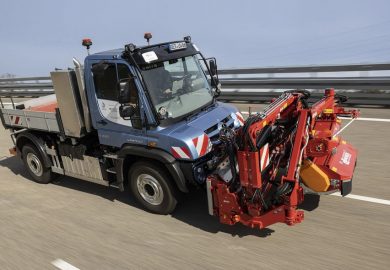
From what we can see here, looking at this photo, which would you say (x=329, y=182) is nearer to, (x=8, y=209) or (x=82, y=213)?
(x=82, y=213)

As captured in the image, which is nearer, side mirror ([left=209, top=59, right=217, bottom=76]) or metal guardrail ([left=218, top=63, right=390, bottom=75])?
side mirror ([left=209, top=59, right=217, bottom=76])

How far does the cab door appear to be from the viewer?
5182 mm

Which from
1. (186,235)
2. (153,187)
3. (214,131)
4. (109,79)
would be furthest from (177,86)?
(186,235)

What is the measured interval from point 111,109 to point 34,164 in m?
2.76

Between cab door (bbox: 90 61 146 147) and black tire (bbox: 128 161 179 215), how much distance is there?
0.41 m

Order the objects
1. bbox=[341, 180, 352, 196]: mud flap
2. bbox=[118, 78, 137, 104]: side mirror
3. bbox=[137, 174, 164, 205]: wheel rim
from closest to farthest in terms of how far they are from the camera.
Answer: bbox=[341, 180, 352, 196]: mud flap
bbox=[118, 78, 137, 104]: side mirror
bbox=[137, 174, 164, 205]: wheel rim

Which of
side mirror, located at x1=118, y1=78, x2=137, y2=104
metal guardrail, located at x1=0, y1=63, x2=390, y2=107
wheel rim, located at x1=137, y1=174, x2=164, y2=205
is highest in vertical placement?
side mirror, located at x1=118, y1=78, x2=137, y2=104

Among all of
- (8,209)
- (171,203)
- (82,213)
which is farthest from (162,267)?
(8,209)

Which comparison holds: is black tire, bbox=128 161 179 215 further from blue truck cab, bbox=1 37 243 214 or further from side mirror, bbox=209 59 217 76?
side mirror, bbox=209 59 217 76

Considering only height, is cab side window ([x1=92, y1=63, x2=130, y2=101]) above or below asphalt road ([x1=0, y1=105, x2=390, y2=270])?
above

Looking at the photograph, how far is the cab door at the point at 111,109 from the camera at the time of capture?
17.0 ft

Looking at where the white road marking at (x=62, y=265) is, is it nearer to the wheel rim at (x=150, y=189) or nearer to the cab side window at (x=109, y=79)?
the wheel rim at (x=150, y=189)

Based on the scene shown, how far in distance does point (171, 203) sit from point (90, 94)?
201 cm

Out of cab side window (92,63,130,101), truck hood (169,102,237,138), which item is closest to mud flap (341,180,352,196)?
truck hood (169,102,237,138)
